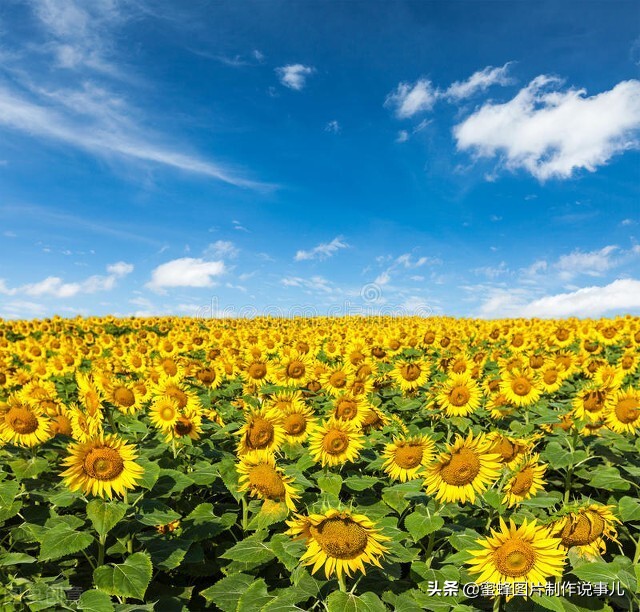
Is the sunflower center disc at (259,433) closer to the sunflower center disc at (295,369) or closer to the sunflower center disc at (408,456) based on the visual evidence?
the sunflower center disc at (408,456)

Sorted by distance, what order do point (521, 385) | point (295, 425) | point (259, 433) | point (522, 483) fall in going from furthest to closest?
point (521, 385), point (295, 425), point (259, 433), point (522, 483)

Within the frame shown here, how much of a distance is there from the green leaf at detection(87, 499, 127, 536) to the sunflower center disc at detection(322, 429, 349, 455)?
1.90 metres

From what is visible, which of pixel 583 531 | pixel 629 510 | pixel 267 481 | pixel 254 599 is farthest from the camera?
pixel 629 510

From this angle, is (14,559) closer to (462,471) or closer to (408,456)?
(408,456)

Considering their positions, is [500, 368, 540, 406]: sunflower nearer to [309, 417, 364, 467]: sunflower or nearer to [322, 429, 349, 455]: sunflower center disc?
[309, 417, 364, 467]: sunflower

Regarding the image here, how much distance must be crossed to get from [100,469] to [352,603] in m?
2.20

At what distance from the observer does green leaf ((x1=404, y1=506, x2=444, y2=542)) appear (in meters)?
3.69

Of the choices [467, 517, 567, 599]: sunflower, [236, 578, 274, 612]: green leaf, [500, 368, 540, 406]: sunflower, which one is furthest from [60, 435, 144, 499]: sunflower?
[500, 368, 540, 406]: sunflower

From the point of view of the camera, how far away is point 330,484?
4395 millimetres

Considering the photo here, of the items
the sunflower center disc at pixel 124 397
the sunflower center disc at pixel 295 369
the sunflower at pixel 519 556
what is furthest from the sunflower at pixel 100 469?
the sunflower center disc at pixel 295 369

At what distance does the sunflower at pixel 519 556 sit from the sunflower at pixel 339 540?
0.84 m

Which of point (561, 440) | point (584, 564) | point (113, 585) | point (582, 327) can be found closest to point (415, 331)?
point (582, 327)

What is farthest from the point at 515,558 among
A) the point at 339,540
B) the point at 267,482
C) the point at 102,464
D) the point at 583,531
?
the point at 102,464

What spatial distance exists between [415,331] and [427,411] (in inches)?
323
